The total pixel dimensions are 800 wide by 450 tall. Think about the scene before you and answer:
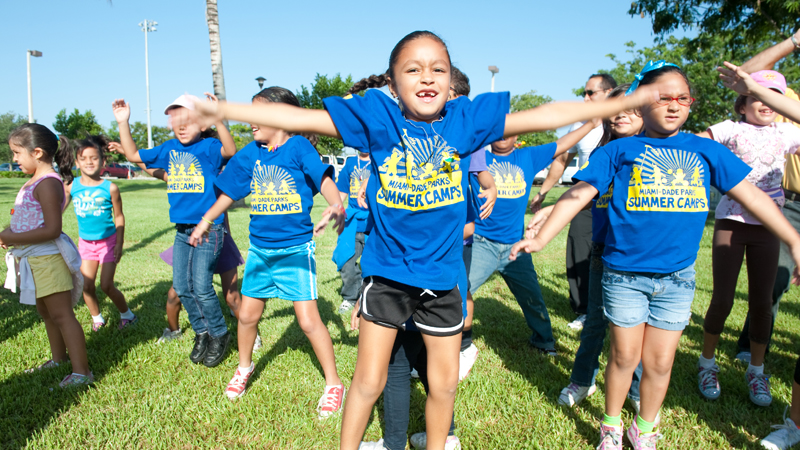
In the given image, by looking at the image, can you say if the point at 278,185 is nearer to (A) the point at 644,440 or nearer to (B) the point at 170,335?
(B) the point at 170,335

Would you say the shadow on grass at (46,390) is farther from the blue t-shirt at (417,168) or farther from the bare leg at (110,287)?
the blue t-shirt at (417,168)

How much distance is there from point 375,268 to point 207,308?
7.68 feet

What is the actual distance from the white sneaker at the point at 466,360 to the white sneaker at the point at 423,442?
86 cm

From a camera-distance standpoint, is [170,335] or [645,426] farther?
[170,335]

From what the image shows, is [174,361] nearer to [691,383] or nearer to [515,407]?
[515,407]

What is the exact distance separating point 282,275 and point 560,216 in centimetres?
196

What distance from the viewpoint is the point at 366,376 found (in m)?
2.23

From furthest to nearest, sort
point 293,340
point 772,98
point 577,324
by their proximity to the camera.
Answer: point 577,324 → point 293,340 → point 772,98

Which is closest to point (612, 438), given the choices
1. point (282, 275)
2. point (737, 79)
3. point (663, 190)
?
point (663, 190)

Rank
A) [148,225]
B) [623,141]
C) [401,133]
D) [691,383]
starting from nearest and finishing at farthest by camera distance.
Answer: [401,133], [623,141], [691,383], [148,225]

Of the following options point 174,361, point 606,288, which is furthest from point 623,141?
point 174,361

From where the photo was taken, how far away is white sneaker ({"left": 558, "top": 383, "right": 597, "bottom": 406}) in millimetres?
3346

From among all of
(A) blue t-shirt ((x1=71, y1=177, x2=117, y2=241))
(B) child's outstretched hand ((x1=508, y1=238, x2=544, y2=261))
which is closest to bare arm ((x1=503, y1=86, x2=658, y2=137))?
(B) child's outstretched hand ((x1=508, y1=238, x2=544, y2=261))

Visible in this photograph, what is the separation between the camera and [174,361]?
13.4ft
